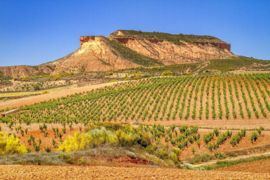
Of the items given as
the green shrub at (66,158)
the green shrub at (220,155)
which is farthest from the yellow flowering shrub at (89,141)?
the green shrub at (220,155)

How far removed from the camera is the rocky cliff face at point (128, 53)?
97.9m

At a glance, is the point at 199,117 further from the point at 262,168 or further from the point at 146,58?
the point at 146,58

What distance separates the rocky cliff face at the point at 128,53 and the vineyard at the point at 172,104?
59.4 m

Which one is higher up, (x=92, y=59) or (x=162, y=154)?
(x=92, y=59)

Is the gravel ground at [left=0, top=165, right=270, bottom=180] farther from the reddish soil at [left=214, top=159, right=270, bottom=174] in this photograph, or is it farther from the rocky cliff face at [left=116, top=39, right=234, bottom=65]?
the rocky cliff face at [left=116, top=39, right=234, bottom=65]

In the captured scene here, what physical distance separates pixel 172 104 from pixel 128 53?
81320mm

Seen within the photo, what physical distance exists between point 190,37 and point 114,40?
43.0m

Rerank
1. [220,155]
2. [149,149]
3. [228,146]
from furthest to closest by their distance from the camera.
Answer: [228,146], [220,155], [149,149]

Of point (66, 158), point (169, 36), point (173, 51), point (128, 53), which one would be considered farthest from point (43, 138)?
point (169, 36)

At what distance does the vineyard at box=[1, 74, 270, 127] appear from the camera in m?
25.2

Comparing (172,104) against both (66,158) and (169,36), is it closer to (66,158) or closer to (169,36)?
(66,158)

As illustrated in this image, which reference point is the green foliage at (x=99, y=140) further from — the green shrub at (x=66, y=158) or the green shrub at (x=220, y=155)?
the green shrub at (x=220, y=155)

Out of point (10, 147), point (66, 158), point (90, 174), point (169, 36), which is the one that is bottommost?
point (10, 147)

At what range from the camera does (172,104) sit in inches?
1103
